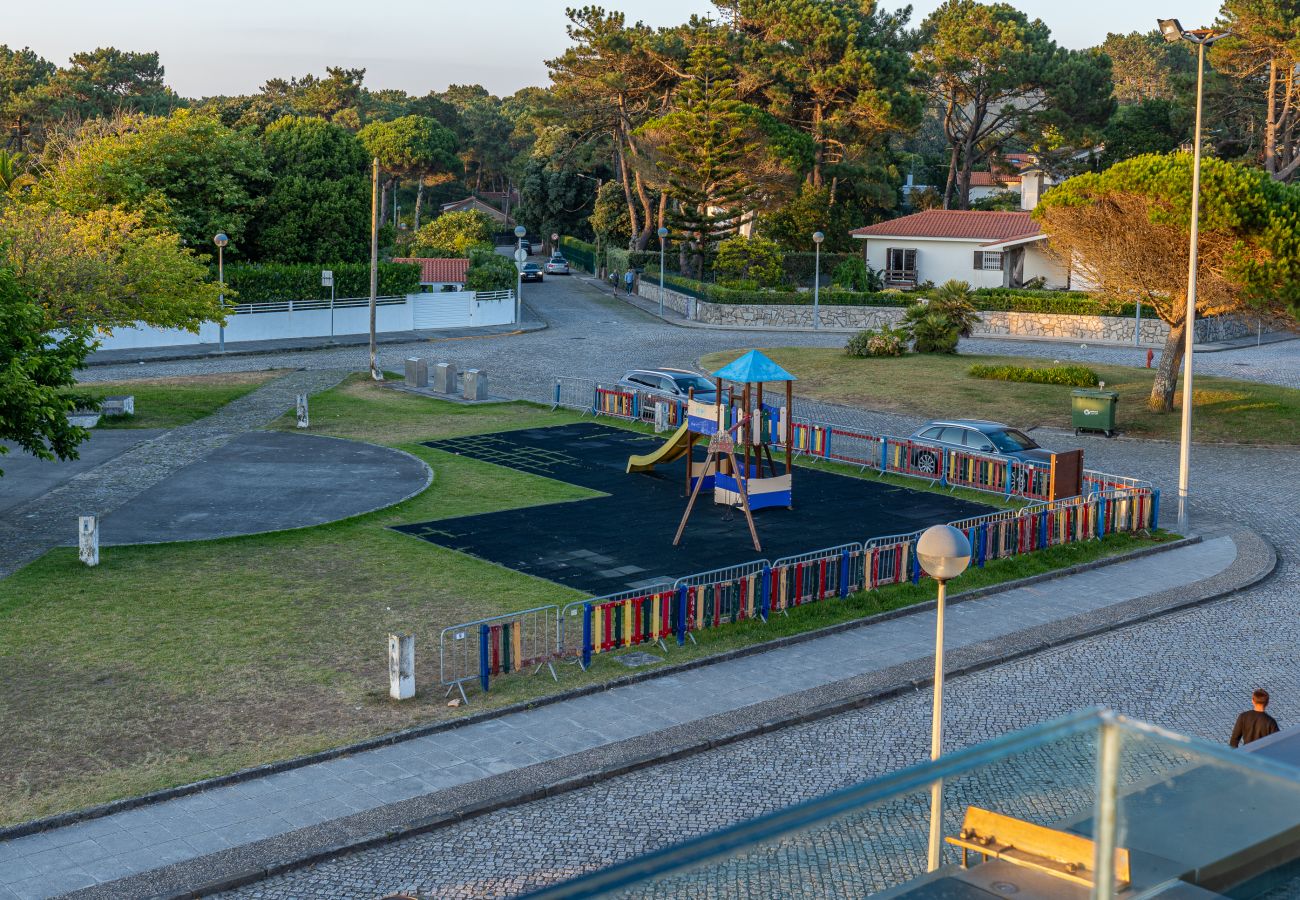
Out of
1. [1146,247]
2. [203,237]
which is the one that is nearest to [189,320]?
[203,237]

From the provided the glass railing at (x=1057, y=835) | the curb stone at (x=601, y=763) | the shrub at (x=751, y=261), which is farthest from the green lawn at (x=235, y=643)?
the shrub at (x=751, y=261)

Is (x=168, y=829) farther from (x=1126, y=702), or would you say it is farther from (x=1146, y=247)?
(x=1146, y=247)

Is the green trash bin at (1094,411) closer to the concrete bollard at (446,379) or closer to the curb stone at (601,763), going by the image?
the curb stone at (601,763)

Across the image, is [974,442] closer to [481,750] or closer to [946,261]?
[481,750]

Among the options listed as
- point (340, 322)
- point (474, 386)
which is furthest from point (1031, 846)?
point (340, 322)

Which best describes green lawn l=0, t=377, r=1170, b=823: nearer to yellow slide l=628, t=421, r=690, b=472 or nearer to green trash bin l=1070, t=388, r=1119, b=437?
yellow slide l=628, t=421, r=690, b=472
